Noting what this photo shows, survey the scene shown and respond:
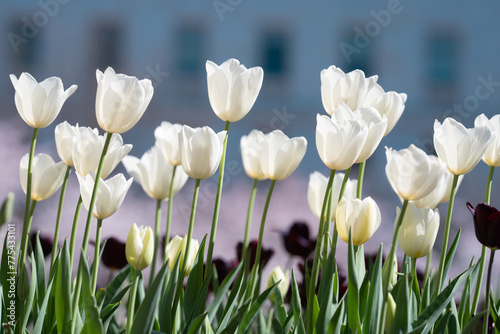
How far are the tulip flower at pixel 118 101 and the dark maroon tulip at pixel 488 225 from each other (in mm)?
305

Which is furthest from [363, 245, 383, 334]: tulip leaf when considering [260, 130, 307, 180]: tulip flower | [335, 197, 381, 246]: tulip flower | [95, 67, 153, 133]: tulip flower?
[95, 67, 153, 133]: tulip flower

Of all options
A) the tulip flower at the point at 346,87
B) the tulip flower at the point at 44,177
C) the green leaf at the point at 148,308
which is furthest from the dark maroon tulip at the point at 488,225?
the tulip flower at the point at 44,177

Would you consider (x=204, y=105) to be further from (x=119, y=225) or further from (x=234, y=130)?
(x=119, y=225)

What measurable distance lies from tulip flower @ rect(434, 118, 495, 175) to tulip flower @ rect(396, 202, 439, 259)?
60mm

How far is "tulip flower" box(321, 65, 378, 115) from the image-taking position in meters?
0.66

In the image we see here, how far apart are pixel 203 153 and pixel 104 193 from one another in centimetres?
10

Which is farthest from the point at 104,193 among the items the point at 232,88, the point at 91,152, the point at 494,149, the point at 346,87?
the point at 494,149

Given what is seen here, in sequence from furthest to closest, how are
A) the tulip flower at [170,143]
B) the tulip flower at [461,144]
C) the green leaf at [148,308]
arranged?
the tulip flower at [170,143]
the tulip flower at [461,144]
the green leaf at [148,308]

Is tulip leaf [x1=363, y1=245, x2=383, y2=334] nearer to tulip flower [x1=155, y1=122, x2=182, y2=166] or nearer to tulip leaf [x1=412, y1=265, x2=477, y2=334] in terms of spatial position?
tulip leaf [x1=412, y1=265, x2=477, y2=334]

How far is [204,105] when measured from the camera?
724 cm

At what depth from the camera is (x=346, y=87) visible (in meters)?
0.66

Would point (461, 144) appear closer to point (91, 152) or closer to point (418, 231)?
point (418, 231)

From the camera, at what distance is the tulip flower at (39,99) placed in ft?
1.96

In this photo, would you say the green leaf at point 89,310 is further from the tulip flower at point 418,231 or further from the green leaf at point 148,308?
the tulip flower at point 418,231
